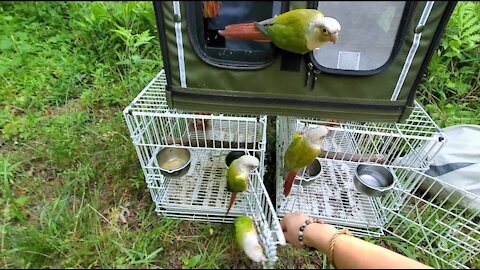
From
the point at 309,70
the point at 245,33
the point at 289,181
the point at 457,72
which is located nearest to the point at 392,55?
the point at 309,70

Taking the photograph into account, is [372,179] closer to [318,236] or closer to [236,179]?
[318,236]

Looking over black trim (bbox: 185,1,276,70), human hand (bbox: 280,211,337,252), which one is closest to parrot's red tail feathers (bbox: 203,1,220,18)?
black trim (bbox: 185,1,276,70)

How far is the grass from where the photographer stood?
56.0 inches

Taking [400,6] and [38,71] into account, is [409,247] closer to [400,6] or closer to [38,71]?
[400,6]

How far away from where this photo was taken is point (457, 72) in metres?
2.41

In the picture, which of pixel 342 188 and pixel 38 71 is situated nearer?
pixel 342 188

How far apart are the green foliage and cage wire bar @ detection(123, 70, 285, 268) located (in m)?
1.47

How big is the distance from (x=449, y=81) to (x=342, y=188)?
129cm

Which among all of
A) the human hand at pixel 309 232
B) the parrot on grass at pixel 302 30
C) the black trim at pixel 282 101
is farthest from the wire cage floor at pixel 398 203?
the parrot on grass at pixel 302 30

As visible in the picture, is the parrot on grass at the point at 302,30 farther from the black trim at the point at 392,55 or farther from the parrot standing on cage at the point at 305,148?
the parrot standing on cage at the point at 305,148

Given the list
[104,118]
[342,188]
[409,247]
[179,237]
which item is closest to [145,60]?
[104,118]

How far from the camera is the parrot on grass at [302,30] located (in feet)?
3.65

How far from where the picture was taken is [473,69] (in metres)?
2.41

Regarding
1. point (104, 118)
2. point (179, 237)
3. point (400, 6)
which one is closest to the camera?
point (400, 6)
